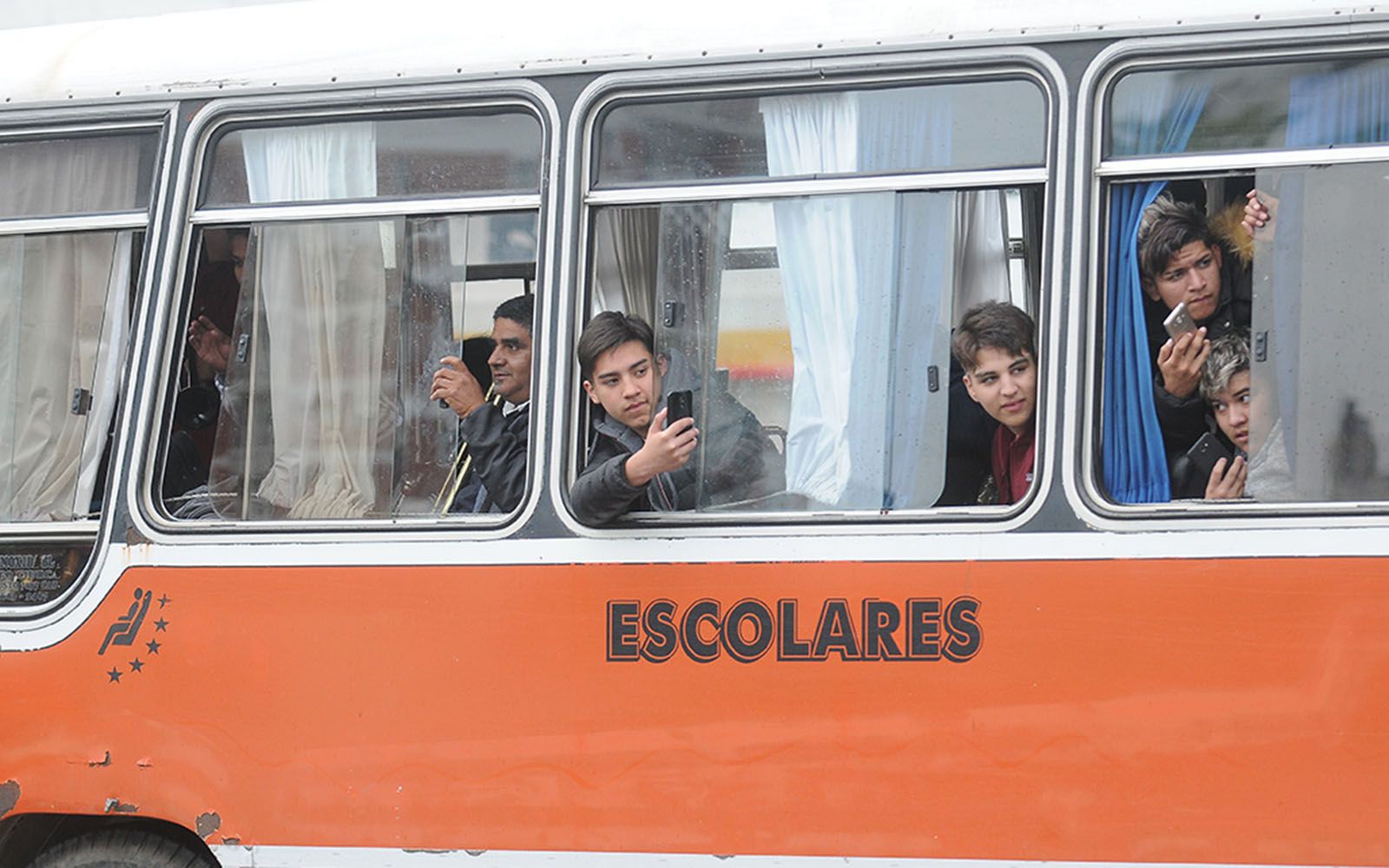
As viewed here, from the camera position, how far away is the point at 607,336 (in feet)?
14.9

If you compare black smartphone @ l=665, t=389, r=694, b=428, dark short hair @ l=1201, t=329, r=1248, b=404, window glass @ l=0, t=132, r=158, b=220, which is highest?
window glass @ l=0, t=132, r=158, b=220

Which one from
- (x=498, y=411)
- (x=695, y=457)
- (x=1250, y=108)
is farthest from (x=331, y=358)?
(x=1250, y=108)

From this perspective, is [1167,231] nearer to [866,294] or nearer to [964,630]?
[866,294]

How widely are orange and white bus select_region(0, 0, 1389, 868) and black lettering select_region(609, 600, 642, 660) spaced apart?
0.01 metres

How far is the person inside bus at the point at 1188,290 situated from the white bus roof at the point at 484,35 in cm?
51

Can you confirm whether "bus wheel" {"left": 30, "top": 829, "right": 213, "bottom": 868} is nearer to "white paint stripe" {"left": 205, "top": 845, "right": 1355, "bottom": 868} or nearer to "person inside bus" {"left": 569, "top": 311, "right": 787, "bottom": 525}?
"white paint stripe" {"left": 205, "top": 845, "right": 1355, "bottom": 868}

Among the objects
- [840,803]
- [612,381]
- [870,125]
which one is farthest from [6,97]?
[840,803]

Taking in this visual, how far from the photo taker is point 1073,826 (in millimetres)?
4180

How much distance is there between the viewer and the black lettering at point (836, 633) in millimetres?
4312

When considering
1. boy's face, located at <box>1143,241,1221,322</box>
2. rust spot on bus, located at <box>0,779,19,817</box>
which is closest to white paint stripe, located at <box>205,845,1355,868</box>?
rust spot on bus, located at <box>0,779,19,817</box>

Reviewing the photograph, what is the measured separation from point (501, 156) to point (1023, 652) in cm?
203

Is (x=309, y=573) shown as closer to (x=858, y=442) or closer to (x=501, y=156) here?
(x=501, y=156)

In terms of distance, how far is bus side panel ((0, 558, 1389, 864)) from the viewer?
13.3ft

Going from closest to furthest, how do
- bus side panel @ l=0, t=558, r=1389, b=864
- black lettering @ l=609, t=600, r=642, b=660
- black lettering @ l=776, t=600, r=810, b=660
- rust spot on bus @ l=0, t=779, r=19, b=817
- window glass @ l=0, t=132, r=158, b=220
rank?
bus side panel @ l=0, t=558, r=1389, b=864, black lettering @ l=776, t=600, r=810, b=660, black lettering @ l=609, t=600, r=642, b=660, rust spot on bus @ l=0, t=779, r=19, b=817, window glass @ l=0, t=132, r=158, b=220
